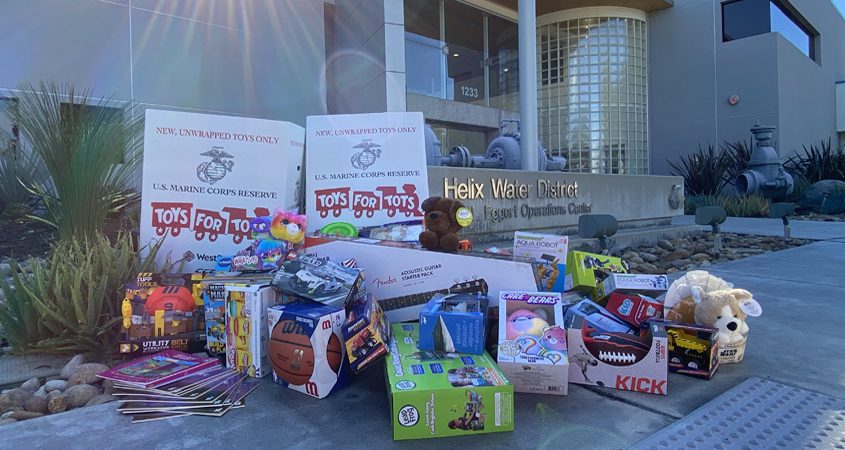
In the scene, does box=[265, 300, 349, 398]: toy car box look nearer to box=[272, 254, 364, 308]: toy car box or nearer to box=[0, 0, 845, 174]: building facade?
box=[272, 254, 364, 308]: toy car box

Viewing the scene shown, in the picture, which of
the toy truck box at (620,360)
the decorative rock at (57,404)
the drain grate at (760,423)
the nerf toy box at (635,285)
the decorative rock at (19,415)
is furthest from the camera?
the nerf toy box at (635,285)

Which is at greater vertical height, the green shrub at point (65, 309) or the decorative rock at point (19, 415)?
the green shrub at point (65, 309)

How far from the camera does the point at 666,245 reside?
872 centimetres

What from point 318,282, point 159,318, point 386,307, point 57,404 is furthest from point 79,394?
point 386,307

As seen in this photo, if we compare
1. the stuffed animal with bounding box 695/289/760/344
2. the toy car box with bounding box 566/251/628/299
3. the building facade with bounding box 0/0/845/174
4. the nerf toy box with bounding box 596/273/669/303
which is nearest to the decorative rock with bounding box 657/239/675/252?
the building facade with bounding box 0/0/845/174

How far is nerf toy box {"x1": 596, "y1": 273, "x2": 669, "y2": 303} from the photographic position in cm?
363

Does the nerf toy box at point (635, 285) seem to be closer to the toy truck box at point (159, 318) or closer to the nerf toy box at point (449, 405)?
the nerf toy box at point (449, 405)

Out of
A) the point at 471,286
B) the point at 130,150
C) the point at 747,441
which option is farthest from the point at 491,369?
the point at 130,150

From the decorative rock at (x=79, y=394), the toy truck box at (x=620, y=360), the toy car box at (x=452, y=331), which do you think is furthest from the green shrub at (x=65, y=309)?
the toy truck box at (x=620, y=360)

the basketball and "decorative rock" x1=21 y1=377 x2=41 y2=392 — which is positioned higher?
the basketball

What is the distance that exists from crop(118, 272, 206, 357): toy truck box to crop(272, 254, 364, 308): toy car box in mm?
689

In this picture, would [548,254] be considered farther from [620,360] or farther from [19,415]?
[19,415]

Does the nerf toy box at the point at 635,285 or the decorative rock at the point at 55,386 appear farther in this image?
the nerf toy box at the point at 635,285

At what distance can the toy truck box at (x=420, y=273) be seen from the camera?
324 cm
